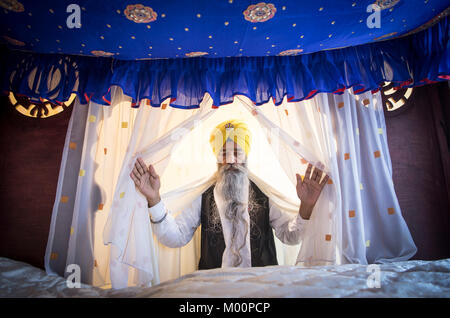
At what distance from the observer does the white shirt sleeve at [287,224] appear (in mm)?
1917

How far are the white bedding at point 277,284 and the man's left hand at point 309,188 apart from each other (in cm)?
51

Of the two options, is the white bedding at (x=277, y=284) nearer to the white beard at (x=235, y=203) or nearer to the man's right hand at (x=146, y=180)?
the white beard at (x=235, y=203)

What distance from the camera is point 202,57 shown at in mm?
1830

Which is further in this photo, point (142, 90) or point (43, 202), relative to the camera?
point (43, 202)

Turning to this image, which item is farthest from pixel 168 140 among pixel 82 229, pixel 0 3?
pixel 0 3

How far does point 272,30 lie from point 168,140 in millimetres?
1042

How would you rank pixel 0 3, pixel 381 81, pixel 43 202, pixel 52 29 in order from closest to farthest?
1. pixel 0 3
2. pixel 52 29
3. pixel 381 81
4. pixel 43 202

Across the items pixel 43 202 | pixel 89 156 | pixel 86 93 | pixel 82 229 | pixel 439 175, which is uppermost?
pixel 86 93

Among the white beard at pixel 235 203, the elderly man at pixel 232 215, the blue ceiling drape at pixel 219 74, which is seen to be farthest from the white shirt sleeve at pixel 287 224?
the blue ceiling drape at pixel 219 74

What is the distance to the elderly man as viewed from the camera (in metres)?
1.87

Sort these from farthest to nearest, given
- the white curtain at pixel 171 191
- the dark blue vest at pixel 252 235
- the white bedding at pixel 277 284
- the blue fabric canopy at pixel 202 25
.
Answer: the dark blue vest at pixel 252 235 → the white curtain at pixel 171 191 → the blue fabric canopy at pixel 202 25 → the white bedding at pixel 277 284

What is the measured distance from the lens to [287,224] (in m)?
2.07

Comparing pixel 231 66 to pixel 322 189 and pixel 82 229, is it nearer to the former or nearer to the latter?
pixel 322 189

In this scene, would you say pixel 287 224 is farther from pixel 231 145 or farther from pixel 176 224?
pixel 176 224
